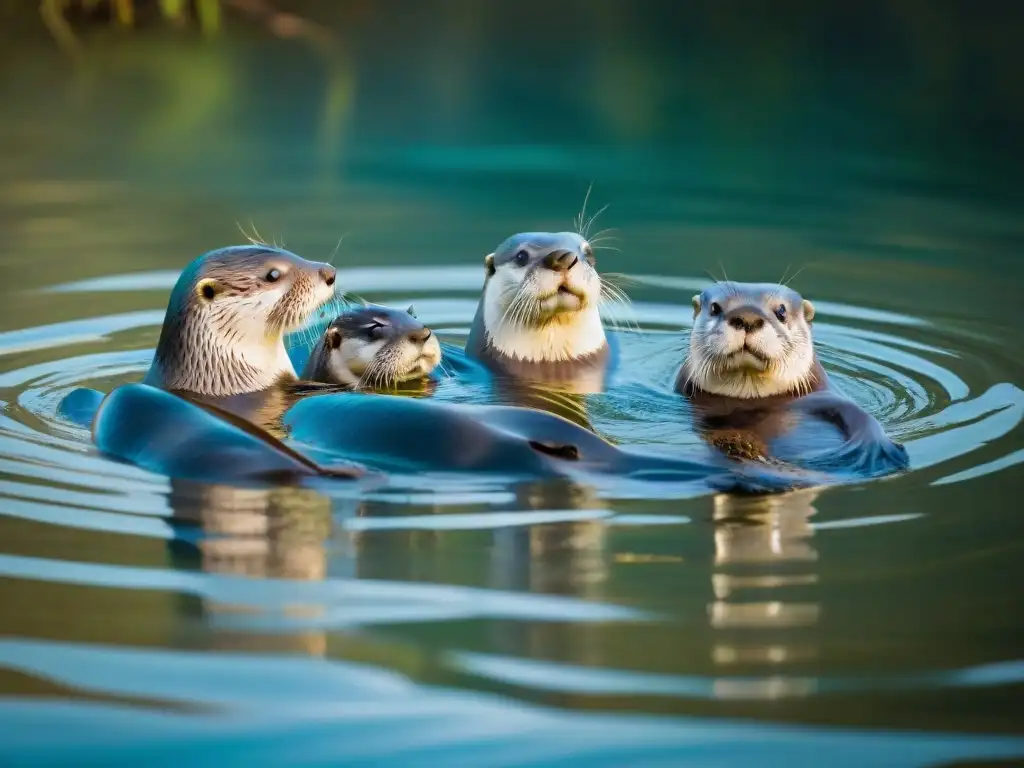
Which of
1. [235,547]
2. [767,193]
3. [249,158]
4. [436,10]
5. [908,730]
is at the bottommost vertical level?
[908,730]

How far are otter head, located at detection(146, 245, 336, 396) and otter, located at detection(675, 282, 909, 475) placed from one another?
1386 millimetres

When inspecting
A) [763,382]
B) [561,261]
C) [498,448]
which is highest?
[561,261]

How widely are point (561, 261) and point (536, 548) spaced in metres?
2.35

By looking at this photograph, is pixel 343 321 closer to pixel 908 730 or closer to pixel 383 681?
pixel 383 681

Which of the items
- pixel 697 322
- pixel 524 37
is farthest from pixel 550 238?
pixel 524 37

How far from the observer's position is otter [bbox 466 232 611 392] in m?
6.40

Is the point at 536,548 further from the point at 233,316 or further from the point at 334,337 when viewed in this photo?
the point at 334,337

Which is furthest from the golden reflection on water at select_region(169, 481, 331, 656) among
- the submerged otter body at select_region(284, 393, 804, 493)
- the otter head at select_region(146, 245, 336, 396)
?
the otter head at select_region(146, 245, 336, 396)

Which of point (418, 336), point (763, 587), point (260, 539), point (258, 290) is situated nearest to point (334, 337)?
point (418, 336)

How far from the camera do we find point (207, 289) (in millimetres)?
5941

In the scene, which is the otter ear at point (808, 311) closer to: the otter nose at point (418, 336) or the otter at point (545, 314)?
the otter at point (545, 314)

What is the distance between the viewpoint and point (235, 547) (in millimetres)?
4164

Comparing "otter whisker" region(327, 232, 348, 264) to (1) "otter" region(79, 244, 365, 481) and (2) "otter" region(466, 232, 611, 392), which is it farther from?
(1) "otter" region(79, 244, 365, 481)

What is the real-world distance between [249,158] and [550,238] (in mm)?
6036
